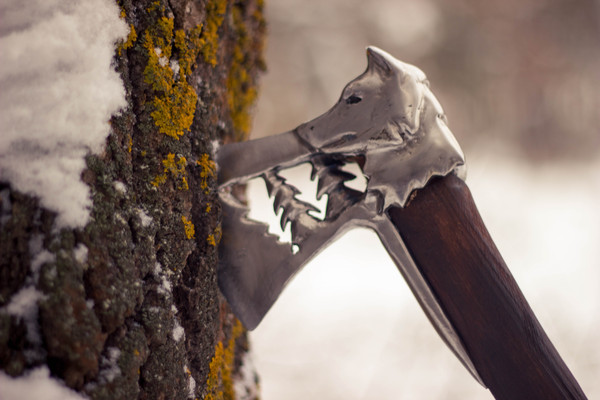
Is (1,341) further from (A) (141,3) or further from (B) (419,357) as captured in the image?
(B) (419,357)

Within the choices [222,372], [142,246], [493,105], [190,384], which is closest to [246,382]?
[222,372]

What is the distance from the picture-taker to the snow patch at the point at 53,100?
341 millimetres

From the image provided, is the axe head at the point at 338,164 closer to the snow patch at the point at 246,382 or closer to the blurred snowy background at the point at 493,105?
the snow patch at the point at 246,382

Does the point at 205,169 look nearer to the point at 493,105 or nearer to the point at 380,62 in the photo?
the point at 380,62

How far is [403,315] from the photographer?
1393mm

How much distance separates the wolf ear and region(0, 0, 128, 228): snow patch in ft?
0.80

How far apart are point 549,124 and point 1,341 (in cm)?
187

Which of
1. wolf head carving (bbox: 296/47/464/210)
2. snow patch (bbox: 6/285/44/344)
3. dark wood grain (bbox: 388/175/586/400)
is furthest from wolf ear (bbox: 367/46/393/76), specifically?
snow patch (bbox: 6/285/44/344)

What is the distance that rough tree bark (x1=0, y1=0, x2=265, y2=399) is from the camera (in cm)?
33

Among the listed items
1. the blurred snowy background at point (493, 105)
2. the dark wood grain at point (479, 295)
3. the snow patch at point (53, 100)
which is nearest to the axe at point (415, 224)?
the dark wood grain at point (479, 295)

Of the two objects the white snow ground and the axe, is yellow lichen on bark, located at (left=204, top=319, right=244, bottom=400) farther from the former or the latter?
the white snow ground

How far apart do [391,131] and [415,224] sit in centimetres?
9

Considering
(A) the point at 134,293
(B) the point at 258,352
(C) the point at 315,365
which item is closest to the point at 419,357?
(C) the point at 315,365

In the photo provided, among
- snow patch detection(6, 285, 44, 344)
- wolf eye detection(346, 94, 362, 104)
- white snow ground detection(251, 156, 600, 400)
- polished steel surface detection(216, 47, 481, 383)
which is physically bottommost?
white snow ground detection(251, 156, 600, 400)
